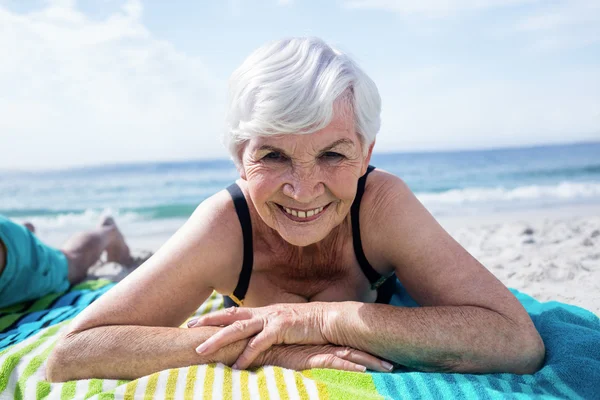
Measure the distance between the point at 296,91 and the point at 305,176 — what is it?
379 millimetres

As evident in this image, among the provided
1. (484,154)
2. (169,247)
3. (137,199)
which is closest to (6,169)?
(137,199)

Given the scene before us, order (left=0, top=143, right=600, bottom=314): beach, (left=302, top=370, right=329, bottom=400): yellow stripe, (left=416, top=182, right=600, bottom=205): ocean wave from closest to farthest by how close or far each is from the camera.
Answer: (left=302, top=370, right=329, bottom=400): yellow stripe → (left=0, top=143, right=600, bottom=314): beach → (left=416, top=182, right=600, bottom=205): ocean wave

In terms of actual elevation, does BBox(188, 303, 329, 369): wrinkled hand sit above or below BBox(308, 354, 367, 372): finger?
above

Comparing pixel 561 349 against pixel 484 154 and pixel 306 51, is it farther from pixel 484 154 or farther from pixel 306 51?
pixel 484 154

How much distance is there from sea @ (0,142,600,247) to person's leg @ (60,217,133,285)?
341cm

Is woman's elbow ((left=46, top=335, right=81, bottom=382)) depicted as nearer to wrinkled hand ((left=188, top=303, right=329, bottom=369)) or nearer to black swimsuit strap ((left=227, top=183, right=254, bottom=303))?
wrinkled hand ((left=188, top=303, right=329, bottom=369))

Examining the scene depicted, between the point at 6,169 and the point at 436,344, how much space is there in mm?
30520

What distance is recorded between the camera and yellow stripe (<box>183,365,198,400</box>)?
1985mm

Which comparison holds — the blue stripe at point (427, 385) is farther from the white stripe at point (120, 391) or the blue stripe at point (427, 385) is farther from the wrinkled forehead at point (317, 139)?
the white stripe at point (120, 391)

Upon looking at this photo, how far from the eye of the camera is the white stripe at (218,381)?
1986 millimetres

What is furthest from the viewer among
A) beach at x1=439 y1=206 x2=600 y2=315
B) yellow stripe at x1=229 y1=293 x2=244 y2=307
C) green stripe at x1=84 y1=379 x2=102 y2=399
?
beach at x1=439 y1=206 x2=600 y2=315

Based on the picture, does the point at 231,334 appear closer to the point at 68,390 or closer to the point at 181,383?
the point at 181,383

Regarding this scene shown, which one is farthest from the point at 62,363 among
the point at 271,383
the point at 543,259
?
the point at 543,259

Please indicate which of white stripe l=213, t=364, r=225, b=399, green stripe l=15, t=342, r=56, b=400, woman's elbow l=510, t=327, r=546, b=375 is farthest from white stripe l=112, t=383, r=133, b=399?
woman's elbow l=510, t=327, r=546, b=375
